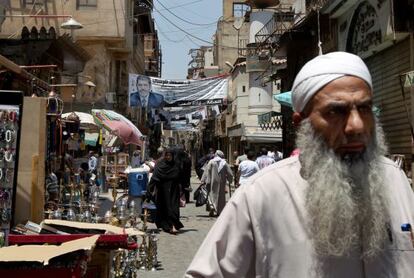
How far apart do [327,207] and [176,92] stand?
65.6ft

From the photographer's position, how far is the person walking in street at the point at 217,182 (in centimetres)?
1448

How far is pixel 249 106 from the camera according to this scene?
135 feet

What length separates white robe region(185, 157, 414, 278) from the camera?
1.74 metres

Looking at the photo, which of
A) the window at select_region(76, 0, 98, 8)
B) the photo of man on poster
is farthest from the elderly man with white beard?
the window at select_region(76, 0, 98, 8)

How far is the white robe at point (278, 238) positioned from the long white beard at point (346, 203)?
32 mm

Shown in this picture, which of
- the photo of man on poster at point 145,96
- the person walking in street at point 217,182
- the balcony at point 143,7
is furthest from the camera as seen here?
the balcony at point 143,7

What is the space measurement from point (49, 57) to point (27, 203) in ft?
29.5

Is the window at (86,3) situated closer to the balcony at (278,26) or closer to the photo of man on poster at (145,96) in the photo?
the photo of man on poster at (145,96)

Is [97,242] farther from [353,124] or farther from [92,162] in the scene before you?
[92,162]

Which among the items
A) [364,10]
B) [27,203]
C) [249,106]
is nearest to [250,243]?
[27,203]

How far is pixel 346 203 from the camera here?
5.73 ft

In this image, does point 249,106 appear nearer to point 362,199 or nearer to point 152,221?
point 152,221

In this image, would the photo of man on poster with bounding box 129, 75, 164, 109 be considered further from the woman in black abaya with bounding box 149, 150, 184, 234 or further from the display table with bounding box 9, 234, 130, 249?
the display table with bounding box 9, 234, 130, 249

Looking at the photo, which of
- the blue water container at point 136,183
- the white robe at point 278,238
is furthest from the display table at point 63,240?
the blue water container at point 136,183
